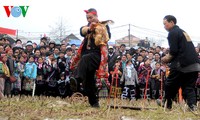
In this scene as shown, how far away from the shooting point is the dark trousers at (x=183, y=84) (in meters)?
6.42

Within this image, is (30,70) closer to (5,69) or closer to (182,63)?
(5,69)

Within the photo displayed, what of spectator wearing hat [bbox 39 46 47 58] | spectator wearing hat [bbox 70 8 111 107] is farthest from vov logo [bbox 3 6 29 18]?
spectator wearing hat [bbox 70 8 111 107]

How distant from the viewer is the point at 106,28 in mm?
6438

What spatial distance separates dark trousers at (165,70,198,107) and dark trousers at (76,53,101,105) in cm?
140

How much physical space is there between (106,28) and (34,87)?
518cm

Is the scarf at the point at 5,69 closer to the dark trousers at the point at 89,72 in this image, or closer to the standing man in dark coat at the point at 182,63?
the dark trousers at the point at 89,72

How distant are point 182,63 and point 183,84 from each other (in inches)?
18.7

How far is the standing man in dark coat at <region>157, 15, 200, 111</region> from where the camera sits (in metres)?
6.36

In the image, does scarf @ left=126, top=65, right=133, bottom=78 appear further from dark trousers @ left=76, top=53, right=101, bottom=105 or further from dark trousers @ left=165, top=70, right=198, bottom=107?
dark trousers @ left=76, top=53, right=101, bottom=105

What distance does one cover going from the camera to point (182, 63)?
20.9 ft

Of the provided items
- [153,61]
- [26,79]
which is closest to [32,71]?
[26,79]

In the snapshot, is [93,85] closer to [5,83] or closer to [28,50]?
[5,83]

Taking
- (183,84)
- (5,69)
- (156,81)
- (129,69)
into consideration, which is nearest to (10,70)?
(5,69)

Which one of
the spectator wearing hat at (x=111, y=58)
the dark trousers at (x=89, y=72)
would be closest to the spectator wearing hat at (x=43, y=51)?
the spectator wearing hat at (x=111, y=58)
